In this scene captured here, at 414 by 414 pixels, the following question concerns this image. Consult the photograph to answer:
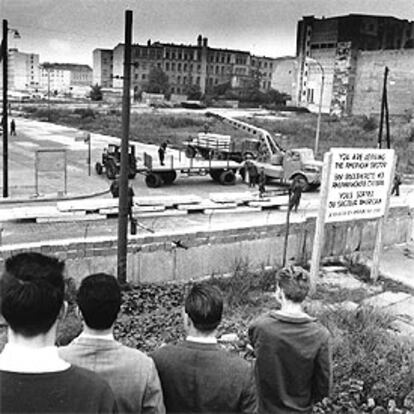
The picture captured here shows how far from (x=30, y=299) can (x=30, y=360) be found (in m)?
0.19

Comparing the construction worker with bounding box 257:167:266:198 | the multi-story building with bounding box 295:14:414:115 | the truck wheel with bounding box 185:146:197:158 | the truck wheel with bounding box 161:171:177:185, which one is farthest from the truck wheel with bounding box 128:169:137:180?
the multi-story building with bounding box 295:14:414:115

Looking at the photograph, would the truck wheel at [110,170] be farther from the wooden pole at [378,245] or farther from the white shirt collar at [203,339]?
the white shirt collar at [203,339]

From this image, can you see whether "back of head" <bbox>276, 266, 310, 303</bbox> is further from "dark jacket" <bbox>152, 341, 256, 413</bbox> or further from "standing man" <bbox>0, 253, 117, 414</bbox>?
"standing man" <bbox>0, 253, 117, 414</bbox>

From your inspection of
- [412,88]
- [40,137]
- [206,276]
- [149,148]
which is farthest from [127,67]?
[412,88]

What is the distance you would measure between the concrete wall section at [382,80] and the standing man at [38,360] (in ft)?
186

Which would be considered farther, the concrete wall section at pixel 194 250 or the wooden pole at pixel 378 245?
the wooden pole at pixel 378 245

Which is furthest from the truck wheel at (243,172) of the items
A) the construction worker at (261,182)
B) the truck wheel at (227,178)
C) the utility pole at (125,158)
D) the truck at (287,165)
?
the utility pole at (125,158)

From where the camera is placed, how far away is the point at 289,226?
9.39 metres

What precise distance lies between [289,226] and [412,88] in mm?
51040

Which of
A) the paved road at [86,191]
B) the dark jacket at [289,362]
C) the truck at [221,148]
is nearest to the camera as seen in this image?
the dark jacket at [289,362]

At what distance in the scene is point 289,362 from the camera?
320 centimetres

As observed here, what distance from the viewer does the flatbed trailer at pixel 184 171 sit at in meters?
19.0

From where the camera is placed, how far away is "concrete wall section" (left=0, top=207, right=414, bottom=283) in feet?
25.2

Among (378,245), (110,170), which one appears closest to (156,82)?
(110,170)
